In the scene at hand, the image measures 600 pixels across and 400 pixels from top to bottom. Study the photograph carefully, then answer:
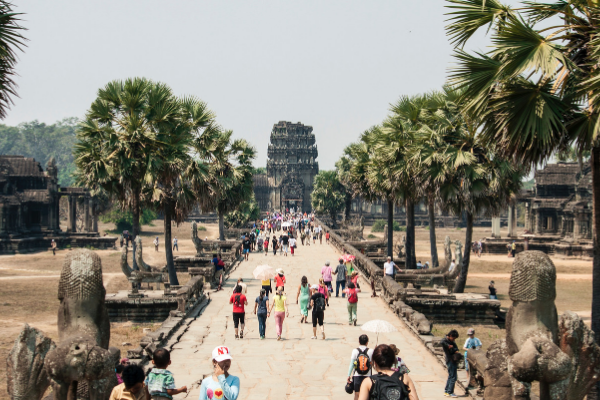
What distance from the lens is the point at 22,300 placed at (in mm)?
24391

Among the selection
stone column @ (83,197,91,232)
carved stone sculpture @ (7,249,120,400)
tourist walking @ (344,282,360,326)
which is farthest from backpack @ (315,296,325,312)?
stone column @ (83,197,91,232)

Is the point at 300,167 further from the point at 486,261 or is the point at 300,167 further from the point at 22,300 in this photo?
the point at 22,300

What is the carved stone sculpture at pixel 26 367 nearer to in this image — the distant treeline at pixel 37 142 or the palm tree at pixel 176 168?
the palm tree at pixel 176 168

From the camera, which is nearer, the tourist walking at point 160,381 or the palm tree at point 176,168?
the tourist walking at point 160,381

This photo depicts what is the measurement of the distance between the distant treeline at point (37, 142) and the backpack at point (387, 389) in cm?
18397

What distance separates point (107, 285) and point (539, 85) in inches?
915

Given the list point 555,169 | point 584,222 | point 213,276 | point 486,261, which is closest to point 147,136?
point 213,276

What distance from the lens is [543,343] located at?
20.2 ft

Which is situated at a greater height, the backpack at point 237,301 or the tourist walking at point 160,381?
the tourist walking at point 160,381

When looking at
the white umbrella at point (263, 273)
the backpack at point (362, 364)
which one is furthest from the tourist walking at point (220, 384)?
the white umbrella at point (263, 273)

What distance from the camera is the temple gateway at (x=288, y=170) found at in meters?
104

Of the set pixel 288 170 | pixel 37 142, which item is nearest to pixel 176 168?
pixel 288 170

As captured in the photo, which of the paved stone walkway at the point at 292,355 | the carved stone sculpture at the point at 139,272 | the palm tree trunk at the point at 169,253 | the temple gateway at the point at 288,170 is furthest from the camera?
the temple gateway at the point at 288,170

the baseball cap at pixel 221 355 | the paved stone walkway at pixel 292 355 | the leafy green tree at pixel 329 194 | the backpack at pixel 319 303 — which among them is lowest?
the paved stone walkway at pixel 292 355
